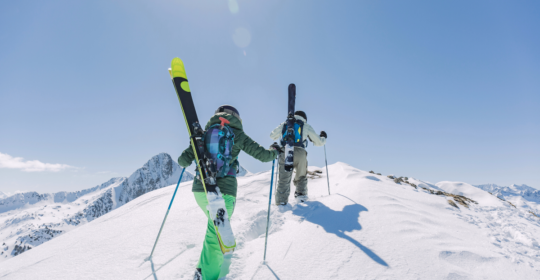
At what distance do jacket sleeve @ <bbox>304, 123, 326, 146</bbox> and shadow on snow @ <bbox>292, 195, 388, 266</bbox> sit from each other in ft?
7.05

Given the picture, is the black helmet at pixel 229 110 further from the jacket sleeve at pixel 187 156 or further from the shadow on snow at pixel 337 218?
the shadow on snow at pixel 337 218

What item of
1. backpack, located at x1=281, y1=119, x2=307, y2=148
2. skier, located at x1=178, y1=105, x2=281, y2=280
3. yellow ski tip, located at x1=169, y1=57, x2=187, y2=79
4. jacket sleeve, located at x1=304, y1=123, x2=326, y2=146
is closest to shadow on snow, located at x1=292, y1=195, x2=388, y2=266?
skier, located at x1=178, y1=105, x2=281, y2=280

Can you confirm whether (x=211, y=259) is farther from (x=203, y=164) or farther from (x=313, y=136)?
(x=313, y=136)

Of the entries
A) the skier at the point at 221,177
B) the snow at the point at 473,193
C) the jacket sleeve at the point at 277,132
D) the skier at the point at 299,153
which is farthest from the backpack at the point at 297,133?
the snow at the point at 473,193

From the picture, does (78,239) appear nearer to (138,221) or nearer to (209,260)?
(138,221)

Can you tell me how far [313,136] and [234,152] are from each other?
148 inches

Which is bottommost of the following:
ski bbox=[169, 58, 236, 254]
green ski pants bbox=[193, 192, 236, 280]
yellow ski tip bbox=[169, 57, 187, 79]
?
green ski pants bbox=[193, 192, 236, 280]

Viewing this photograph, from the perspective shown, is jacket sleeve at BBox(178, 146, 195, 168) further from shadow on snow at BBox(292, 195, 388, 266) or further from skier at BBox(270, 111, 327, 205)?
skier at BBox(270, 111, 327, 205)

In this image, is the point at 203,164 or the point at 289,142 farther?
the point at 289,142

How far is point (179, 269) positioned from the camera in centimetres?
330

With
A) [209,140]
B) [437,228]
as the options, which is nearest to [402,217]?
[437,228]

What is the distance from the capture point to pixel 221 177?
141 inches

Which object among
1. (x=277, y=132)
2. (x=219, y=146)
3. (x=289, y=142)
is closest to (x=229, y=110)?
(x=219, y=146)

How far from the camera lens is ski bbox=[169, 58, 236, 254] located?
9.86ft
